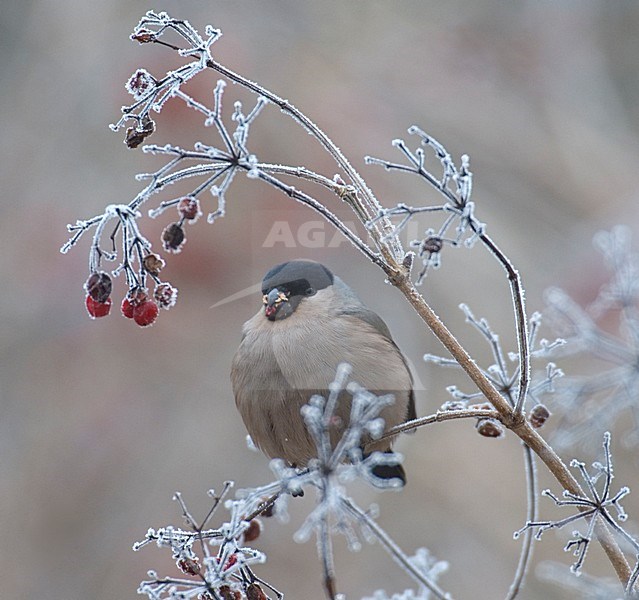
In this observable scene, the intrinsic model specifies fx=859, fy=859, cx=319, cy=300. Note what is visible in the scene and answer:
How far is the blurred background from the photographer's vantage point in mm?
4324

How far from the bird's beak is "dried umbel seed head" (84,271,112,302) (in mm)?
572

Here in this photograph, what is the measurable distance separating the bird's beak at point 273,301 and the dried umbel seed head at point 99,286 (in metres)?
0.57

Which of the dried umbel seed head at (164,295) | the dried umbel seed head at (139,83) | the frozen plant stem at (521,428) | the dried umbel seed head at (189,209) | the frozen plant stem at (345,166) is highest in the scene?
the dried umbel seed head at (139,83)

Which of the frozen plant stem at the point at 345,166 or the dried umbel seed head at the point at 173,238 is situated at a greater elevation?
the frozen plant stem at the point at 345,166

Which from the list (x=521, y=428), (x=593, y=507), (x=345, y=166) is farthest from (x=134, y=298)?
(x=593, y=507)

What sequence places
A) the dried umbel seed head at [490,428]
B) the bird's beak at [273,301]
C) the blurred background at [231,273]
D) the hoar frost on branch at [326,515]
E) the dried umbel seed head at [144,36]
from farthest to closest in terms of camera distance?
the blurred background at [231,273]
the bird's beak at [273,301]
the dried umbel seed head at [490,428]
the dried umbel seed head at [144,36]
the hoar frost on branch at [326,515]

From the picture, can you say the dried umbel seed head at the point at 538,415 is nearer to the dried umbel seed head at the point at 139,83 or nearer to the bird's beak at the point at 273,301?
the bird's beak at the point at 273,301

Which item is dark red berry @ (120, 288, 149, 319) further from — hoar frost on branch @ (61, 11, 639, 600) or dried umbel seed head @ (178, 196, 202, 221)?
dried umbel seed head @ (178, 196, 202, 221)

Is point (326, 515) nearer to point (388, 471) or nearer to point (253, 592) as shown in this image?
point (253, 592)

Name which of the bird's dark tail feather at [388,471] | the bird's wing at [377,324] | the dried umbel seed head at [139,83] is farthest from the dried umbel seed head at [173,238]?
the bird's dark tail feather at [388,471]

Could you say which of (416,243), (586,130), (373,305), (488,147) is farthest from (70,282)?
(416,243)

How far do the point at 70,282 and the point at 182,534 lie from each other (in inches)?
136

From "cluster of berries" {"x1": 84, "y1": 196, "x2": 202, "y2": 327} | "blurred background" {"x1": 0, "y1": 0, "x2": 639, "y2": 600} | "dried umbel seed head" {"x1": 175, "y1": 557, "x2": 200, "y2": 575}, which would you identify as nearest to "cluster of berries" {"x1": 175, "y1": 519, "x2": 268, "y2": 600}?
"dried umbel seed head" {"x1": 175, "y1": 557, "x2": 200, "y2": 575}

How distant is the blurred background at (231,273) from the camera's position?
4324 millimetres
